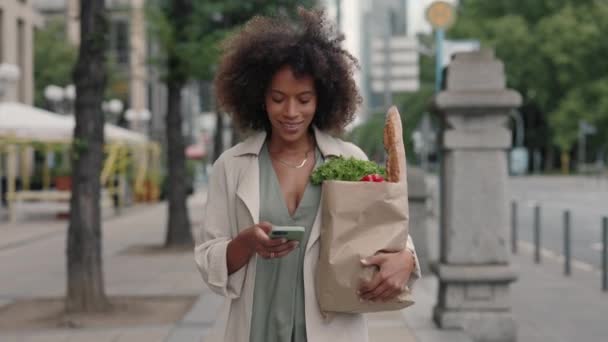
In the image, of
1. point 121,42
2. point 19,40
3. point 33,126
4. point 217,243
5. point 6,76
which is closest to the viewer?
point 217,243

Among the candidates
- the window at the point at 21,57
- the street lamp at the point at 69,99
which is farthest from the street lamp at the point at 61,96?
the window at the point at 21,57

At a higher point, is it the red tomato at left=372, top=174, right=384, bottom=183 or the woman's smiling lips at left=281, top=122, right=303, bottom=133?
the woman's smiling lips at left=281, top=122, right=303, bottom=133

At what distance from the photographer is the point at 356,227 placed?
7.55ft

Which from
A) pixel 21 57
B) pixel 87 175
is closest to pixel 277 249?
pixel 87 175

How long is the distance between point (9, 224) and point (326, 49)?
18436 millimetres

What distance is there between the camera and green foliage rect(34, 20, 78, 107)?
43.5 meters

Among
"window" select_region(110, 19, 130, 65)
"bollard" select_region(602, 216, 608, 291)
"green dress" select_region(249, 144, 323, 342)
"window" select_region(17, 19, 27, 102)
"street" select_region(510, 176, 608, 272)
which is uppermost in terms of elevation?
"window" select_region(110, 19, 130, 65)

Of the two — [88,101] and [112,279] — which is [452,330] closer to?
[88,101]

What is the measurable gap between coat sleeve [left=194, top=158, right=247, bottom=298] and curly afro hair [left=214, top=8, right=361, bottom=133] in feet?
0.85

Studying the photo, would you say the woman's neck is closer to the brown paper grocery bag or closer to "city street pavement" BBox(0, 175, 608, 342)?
the brown paper grocery bag

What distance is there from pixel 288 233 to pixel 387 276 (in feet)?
1.06

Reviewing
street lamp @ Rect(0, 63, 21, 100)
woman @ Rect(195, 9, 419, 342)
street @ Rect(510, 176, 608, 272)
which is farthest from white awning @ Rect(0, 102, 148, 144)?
woman @ Rect(195, 9, 419, 342)

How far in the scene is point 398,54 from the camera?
19.8 m

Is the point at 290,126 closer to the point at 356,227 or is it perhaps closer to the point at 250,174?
the point at 250,174
